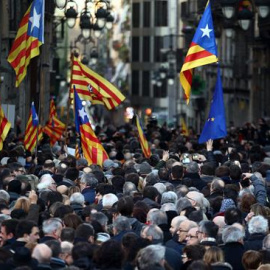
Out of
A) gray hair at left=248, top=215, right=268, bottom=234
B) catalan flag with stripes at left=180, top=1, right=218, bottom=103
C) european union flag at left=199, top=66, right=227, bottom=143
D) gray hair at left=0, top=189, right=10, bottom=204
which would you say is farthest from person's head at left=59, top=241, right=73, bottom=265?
european union flag at left=199, top=66, right=227, bottom=143

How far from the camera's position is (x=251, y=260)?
14039 mm

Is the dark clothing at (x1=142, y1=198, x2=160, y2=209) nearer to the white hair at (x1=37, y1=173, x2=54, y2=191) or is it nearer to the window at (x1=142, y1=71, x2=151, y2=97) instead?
the white hair at (x1=37, y1=173, x2=54, y2=191)

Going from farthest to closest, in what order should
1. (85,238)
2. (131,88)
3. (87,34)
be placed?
1. (131,88)
2. (87,34)
3. (85,238)

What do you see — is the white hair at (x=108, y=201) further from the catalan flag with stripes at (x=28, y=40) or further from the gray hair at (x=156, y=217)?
the catalan flag with stripes at (x=28, y=40)

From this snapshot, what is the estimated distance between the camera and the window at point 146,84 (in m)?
101

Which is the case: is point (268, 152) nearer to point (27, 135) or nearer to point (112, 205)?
point (27, 135)

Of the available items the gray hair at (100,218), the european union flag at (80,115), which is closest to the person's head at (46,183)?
the gray hair at (100,218)

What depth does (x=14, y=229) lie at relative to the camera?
48.7ft

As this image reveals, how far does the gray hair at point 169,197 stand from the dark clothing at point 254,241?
7.45 feet

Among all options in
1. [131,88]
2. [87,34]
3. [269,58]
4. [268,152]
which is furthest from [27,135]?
[131,88]

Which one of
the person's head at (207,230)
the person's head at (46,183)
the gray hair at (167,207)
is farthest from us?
the person's head at (46,183)

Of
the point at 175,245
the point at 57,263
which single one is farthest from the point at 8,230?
the point at 175,245

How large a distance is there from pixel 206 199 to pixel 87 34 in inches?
804

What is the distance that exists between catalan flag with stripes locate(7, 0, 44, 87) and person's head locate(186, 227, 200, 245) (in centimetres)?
1054
